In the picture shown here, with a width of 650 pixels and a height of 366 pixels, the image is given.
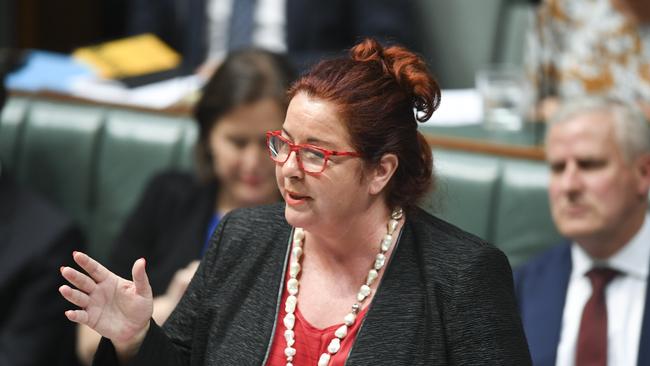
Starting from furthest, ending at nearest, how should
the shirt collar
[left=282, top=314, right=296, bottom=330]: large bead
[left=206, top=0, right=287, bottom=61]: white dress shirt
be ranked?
[left=206, top=0, right=287, bottom=61]: white dress shirt, the shirt collar, [left=282, top=314, right=296, bottom=330]: large bead

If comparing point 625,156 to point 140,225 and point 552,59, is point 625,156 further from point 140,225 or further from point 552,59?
point 140,225

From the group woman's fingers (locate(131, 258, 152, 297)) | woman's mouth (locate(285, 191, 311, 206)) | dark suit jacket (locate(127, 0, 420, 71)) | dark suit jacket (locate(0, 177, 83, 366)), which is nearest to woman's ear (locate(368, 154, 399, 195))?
woman's mouth (locate(285, 191, 311, 206))

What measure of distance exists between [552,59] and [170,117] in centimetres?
109

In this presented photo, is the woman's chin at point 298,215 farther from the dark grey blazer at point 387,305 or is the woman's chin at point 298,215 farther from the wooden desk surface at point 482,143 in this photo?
the wooden desk surface at point 482,143

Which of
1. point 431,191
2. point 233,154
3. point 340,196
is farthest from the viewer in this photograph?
point 233,154

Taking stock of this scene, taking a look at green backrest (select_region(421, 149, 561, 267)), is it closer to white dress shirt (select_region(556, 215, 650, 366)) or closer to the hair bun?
white dress shirt (select_region(556, 215, 650, 366))

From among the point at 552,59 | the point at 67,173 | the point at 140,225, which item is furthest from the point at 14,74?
the point at 552,59

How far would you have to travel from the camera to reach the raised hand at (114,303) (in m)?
1.59

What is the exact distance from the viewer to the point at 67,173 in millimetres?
3271

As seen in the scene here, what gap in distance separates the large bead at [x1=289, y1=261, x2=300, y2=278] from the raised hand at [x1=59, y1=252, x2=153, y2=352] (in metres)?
0.21

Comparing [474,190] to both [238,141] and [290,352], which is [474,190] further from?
[290,352]

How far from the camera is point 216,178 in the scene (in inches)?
109

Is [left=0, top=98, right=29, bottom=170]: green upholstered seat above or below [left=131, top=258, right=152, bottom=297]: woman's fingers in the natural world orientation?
below

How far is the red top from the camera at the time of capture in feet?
5.41
